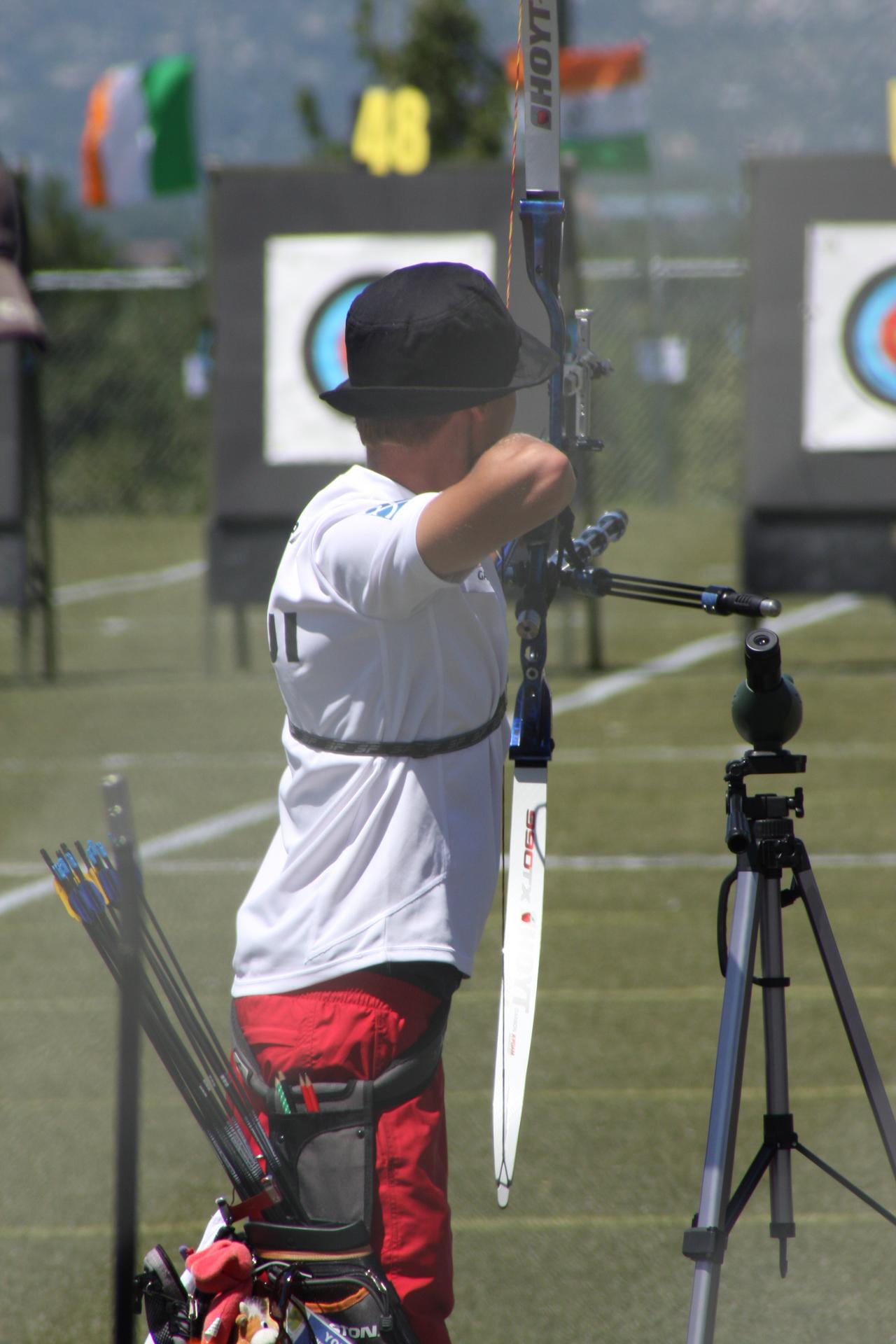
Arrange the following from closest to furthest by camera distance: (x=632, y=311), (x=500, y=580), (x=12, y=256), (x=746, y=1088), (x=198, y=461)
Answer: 1. (x=500, y=580)
2. (x=746, y=1088)
3. (x=12, y=256)
4. (x=198, y=461)
5. (x=632, y=311)

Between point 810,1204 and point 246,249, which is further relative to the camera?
point 246,249

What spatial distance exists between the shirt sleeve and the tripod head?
44cm

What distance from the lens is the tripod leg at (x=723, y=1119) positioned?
83.4 inches

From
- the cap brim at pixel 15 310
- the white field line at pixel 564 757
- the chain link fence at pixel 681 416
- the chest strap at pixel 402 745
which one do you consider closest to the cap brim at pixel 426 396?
the chest strap at pixel 402 745

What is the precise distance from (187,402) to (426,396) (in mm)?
18656

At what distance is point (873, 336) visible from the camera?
880 centimetres

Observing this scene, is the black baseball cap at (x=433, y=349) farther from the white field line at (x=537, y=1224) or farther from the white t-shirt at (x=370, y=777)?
the white field line at (x=537, y=1224)

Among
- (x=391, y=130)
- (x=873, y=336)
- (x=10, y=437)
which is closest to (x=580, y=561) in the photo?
(x=873, y=336)

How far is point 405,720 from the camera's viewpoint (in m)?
2.11

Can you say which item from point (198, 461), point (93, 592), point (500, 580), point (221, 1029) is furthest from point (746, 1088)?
point (198, 461)

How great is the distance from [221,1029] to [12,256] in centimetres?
571

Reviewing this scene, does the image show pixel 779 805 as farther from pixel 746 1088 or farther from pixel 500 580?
pixel 746 1088

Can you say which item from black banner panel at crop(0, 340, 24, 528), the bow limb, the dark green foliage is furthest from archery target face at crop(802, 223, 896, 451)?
the dark green foliage

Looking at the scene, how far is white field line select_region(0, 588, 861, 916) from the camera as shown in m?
5.76
